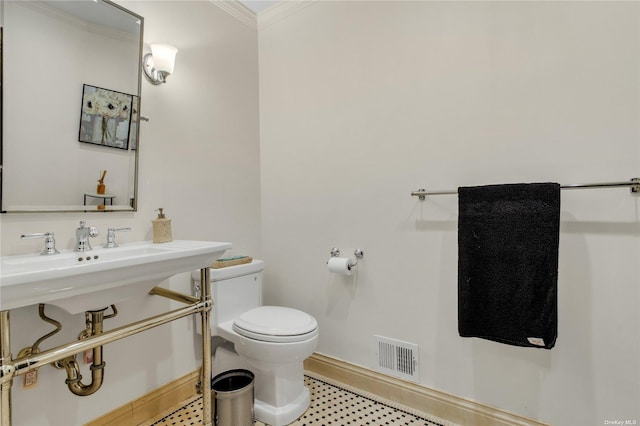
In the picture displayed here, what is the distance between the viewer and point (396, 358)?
1686 millimetres

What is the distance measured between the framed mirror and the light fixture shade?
71 millimetres

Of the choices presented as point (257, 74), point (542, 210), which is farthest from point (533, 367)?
point (257, 74)

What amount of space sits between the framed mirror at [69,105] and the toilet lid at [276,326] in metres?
0.78

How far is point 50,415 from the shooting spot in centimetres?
128

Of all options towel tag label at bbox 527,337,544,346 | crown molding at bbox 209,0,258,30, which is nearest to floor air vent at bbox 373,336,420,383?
towel tag label at bbox 527,337,544,346

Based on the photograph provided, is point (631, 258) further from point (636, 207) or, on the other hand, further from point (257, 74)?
point (257, 74)

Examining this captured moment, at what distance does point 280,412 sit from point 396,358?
0.63 meters

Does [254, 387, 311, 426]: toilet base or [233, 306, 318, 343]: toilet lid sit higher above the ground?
[233, 306, 318, 343]: toilet lid

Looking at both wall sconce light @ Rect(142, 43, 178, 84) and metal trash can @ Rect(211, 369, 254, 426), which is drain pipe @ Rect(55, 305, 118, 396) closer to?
metal trash can @ Rect(211, 369, 254, 426)

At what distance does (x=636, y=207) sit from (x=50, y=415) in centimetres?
235

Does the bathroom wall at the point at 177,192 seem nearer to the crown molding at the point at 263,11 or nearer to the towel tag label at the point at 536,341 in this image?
the crown molding at the point at 263,11

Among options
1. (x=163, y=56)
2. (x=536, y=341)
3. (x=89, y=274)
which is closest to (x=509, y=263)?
(x=536, y=341)

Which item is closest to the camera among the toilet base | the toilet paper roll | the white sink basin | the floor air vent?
the white sink basin

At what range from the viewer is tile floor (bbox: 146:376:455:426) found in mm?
1529
